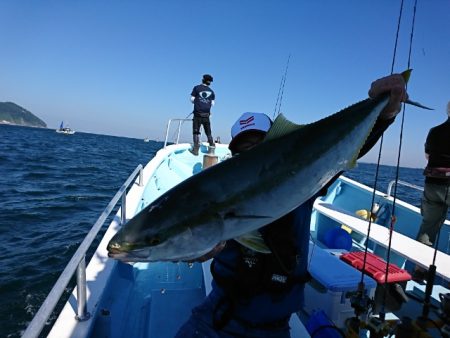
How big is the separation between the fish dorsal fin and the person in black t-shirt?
31.4 ft

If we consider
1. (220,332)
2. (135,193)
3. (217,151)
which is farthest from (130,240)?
(217,151)

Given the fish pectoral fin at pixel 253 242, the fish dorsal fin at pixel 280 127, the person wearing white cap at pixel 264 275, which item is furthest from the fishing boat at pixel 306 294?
the fish dorsal fin at pixel 280 127

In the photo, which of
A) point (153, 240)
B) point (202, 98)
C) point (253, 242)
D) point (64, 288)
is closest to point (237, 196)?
point (253, 242)

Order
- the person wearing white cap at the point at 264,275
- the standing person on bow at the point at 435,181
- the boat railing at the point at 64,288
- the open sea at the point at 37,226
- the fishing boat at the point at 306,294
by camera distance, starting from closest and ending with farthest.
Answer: the boat railing at the point at 64,288
the person wearing white cap at the point at 264,275
the fishing boat at the point at 306,294
the standing person on bow at the point at 435,181
the open sea at the point at 37,226

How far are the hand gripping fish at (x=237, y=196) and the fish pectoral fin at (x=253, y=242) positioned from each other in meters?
0.02

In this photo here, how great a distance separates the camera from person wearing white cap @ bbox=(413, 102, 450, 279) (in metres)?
4.94

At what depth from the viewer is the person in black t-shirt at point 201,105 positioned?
1117cm

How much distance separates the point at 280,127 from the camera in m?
1.72

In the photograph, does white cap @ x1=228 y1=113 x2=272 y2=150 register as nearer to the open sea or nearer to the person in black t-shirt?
the open sea

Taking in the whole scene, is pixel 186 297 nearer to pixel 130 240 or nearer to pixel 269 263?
pixel 269 263

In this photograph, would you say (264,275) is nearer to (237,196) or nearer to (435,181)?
(237,196)

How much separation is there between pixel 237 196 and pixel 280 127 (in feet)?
1.55

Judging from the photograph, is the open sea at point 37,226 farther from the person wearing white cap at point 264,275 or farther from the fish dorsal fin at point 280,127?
the fish dorsal fin at point 280,127

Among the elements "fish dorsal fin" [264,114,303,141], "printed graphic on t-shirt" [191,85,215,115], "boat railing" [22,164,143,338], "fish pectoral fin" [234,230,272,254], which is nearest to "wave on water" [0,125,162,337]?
"boat railing" [22,164,143,338]
